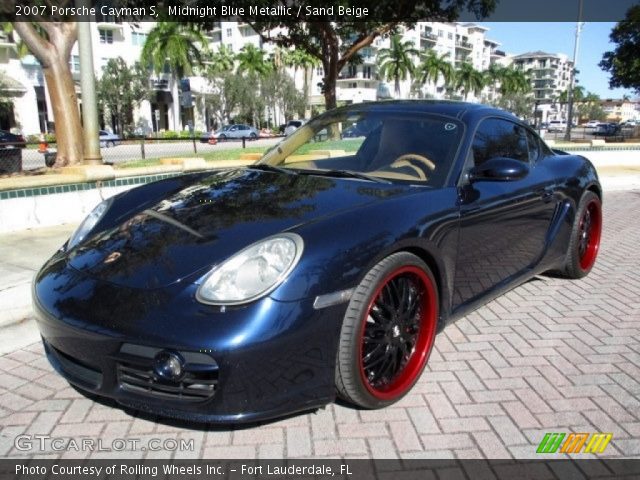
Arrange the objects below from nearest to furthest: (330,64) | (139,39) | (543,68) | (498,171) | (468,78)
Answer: (498,171) → (330,64) → (139,39) → (468,78) → (543,68)

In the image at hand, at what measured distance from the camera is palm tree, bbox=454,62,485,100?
8438cm

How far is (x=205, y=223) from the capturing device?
248 centimetres

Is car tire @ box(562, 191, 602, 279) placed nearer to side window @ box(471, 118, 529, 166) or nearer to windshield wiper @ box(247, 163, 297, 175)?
side window @ box(471, 118, 529, 166)

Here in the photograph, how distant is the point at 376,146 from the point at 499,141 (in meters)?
0.84

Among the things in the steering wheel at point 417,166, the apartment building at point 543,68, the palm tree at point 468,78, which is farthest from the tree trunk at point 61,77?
the apartment building at point 543,68

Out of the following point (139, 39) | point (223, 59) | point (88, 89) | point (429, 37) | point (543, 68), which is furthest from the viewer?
point (543, 68)

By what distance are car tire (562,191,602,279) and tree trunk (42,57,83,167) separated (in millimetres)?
7736

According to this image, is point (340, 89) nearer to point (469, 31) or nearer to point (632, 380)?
point (469, 31)

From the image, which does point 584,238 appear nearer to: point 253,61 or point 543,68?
point 253,61

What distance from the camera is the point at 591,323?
146 inches

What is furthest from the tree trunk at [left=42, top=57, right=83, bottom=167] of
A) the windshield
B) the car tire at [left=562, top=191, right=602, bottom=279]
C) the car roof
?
the car tire at [left=562, top=191, right=602, bottom=279]

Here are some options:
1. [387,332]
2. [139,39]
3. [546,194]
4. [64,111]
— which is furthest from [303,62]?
[387,332]

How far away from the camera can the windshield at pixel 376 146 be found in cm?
305

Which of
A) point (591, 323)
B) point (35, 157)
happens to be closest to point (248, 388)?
point (591, 323)
